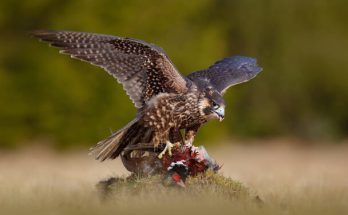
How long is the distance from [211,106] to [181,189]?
1.12 meters

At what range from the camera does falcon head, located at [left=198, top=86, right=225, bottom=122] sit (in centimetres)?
813

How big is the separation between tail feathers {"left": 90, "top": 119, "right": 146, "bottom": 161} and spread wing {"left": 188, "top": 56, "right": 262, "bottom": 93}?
0.78 meters

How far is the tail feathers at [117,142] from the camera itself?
8.13 metres

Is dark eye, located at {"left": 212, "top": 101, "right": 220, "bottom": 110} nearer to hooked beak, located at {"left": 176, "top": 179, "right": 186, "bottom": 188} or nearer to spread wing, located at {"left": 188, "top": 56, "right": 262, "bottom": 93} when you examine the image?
spread wing, located at {"left": 188, "top": 56, "right": 262, "bottom": 93}

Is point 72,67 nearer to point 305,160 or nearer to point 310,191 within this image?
point 305,160

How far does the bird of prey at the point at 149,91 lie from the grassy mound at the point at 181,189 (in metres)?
0.53

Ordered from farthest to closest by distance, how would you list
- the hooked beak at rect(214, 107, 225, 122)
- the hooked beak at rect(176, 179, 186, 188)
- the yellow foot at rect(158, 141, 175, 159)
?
the hooked beak at rect(214, 107, 225, 122) < the yellow foot at rect(158, 141, 175, 159) < the hooked beak at rect(176, 179, 186, 188)

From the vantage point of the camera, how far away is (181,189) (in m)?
7.30

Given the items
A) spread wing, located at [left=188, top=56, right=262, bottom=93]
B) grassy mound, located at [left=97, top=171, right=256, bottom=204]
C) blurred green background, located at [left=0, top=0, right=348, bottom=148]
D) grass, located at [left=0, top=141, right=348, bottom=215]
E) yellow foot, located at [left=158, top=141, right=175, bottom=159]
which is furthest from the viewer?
blurred green background, located at [left=0, top=0, right=348, bottom=148]

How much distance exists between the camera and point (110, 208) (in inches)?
269

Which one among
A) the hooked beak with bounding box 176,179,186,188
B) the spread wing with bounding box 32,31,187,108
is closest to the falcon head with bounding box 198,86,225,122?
the spread wing with bounding box 32,31,187,108

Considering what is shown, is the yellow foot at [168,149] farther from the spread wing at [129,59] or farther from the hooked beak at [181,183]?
the spread wing at [129,59]

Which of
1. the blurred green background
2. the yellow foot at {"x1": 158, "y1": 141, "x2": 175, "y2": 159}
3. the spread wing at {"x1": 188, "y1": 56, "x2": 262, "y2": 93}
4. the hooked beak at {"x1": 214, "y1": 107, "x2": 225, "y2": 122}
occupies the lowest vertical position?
the yellow foot at {"x1": 158, "y1": 141, "x2": 175, "y2": 159}

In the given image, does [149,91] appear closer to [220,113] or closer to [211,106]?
[211,106]
